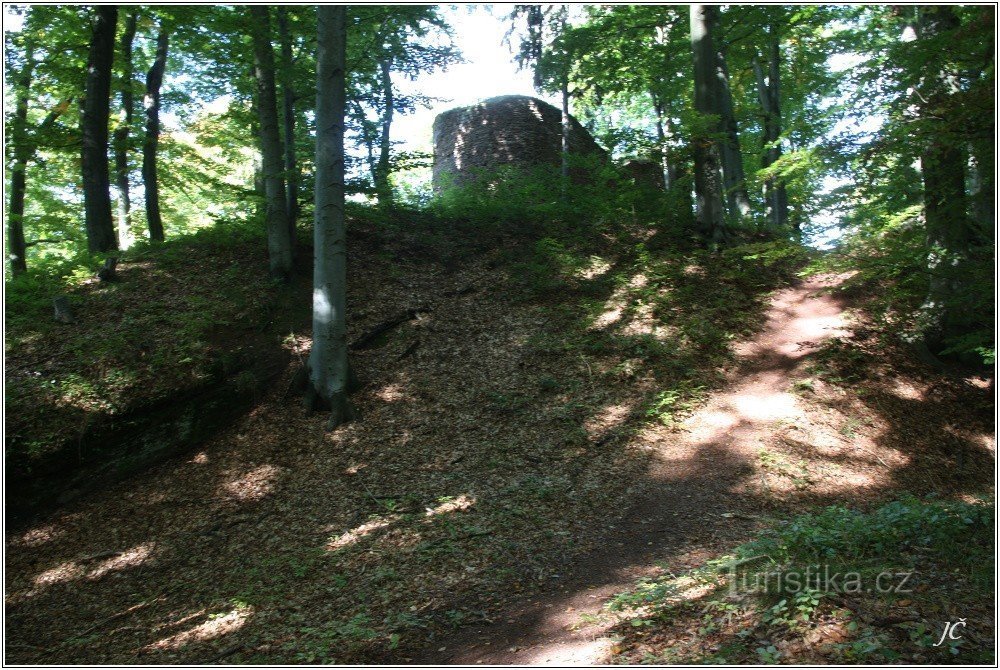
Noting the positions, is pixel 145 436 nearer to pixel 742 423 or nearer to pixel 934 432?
pixel 742 423

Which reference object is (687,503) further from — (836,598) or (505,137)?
(505,137)

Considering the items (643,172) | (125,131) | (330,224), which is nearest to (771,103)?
(643,172)

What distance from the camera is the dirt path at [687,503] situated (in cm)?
432

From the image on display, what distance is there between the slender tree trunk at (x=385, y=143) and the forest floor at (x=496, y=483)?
1995 mm

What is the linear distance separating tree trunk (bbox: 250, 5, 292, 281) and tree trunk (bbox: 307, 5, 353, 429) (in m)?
1.82

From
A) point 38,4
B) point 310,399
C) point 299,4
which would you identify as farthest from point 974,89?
point 38,4

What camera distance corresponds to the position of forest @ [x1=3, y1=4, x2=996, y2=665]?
4.73 meters

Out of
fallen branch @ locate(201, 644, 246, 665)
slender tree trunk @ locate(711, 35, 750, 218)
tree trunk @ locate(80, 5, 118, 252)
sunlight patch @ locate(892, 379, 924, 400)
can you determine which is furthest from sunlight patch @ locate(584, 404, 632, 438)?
tree trunk @ locate(80, 5, 118, 252)

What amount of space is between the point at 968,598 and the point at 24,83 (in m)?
15.9

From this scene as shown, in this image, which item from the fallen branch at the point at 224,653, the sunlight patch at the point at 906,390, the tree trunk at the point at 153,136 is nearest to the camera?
the fallen branch at the point at 224,653

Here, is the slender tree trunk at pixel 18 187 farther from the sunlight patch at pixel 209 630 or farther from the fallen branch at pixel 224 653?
the fallen branch at pixel 224 653

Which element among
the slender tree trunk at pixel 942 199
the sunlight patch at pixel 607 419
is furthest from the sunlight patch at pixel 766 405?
the slender tree trunk at pixel 942 199

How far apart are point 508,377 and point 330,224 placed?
3.48 meters

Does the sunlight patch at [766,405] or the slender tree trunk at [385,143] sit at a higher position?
the slender tree trunk at [385,143]
